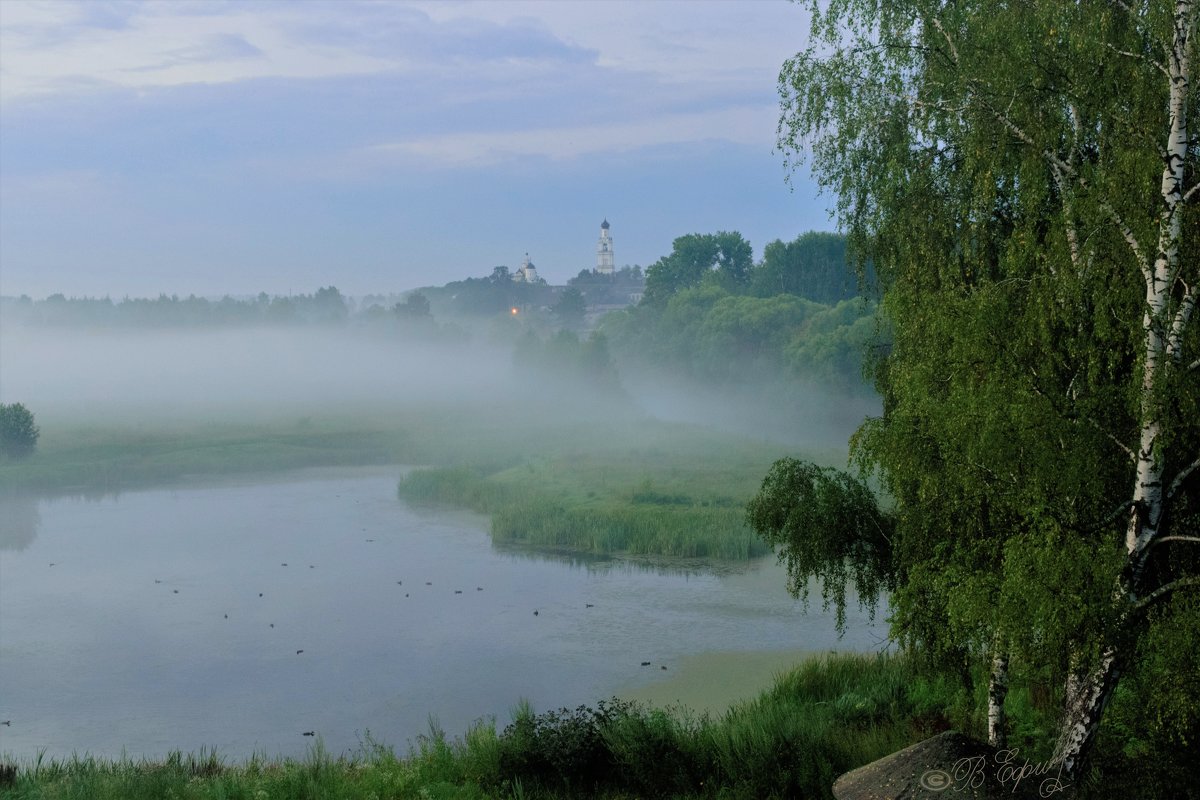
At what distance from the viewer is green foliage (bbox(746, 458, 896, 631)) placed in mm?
15789

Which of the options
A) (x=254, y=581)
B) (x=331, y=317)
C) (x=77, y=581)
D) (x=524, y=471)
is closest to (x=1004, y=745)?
(x=254, y=581)

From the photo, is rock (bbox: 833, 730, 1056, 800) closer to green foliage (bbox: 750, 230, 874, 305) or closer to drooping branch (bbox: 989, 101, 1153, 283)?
drooping branch (bbox: 989, 101, 1153, 283)

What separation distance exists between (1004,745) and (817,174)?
26.1ft

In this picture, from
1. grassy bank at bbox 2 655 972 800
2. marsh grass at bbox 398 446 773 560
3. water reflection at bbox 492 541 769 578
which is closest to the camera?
grassy bank at bbox 2 655 972 800

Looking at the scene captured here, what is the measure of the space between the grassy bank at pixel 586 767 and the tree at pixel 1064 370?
2054 mm

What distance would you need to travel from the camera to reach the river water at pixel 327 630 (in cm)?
2175

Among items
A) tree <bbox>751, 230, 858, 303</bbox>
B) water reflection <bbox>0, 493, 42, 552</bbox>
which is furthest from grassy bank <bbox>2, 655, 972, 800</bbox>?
tree <bbox>751, 230, 858, 303</bbox>

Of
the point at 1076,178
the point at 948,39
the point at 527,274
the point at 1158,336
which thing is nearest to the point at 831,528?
the point at 1076,178

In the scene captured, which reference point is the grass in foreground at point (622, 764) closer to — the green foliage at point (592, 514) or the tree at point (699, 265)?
the green foliage at point (592, 514)

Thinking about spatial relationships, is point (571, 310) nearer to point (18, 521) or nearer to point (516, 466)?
point (516, 466)

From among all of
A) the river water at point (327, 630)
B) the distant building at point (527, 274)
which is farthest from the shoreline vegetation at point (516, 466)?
the distant building at point (527, 274)

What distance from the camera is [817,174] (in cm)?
1589

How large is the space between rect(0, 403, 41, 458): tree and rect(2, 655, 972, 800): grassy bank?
48581 mm

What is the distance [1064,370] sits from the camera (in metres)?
11.8
